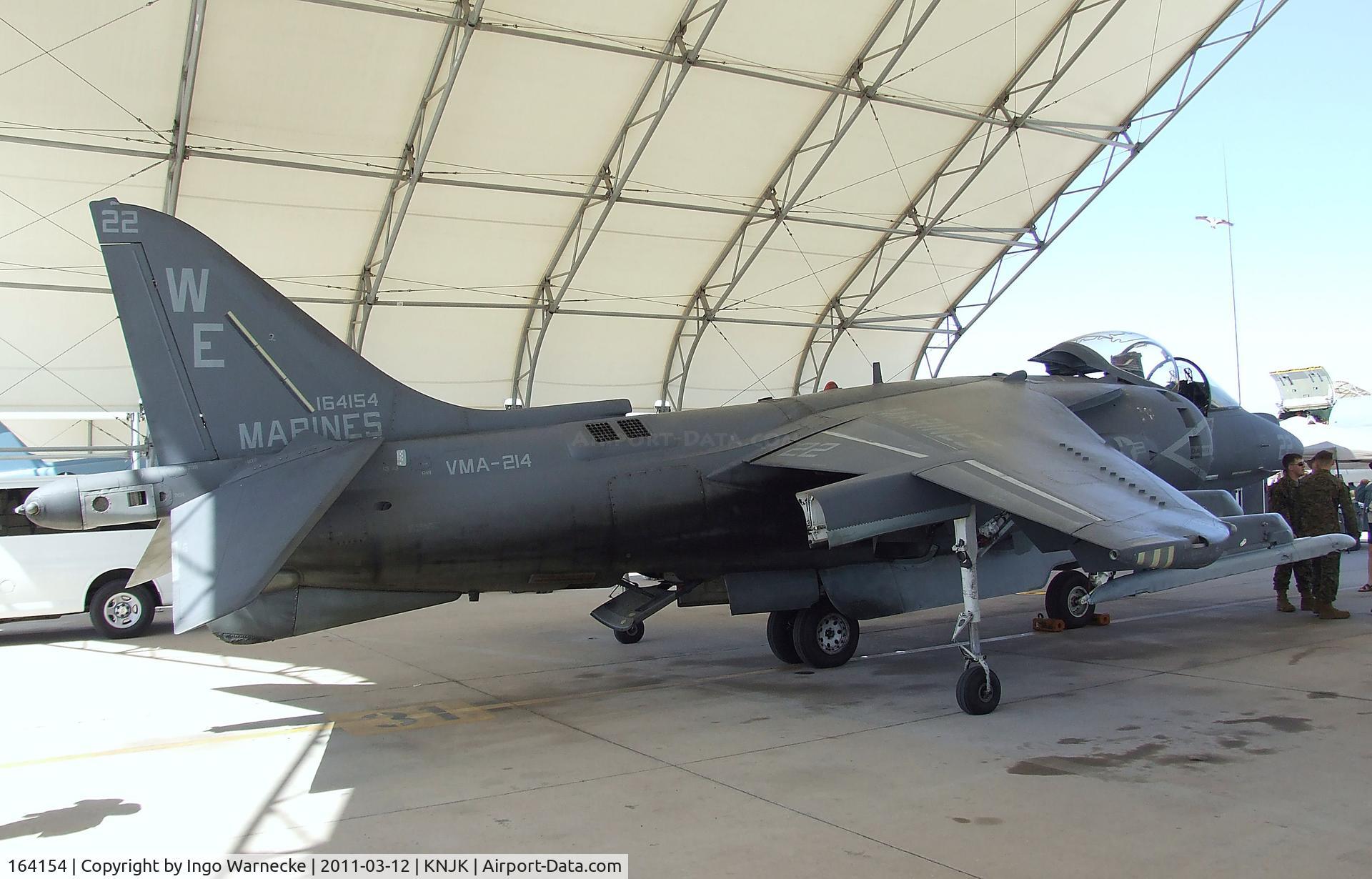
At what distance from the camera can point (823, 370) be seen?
27844mm

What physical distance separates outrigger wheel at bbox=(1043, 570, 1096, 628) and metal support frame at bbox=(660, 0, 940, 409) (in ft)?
31.6

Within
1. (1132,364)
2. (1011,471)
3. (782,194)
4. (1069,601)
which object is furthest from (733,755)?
(782,194)

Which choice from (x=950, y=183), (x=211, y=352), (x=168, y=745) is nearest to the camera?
(x=168, y=745)

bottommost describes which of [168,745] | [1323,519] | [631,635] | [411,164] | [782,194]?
[168,745]

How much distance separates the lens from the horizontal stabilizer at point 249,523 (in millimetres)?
6086

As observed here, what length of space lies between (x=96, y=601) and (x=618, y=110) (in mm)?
12584

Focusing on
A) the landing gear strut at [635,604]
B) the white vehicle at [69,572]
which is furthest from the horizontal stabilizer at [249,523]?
the white vehicle at [69,572]

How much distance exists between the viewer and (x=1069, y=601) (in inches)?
469

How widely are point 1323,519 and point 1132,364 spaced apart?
3227mm

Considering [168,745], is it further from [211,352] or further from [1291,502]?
[1291,502]

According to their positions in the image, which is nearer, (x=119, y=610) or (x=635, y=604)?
(x=635, y=604)

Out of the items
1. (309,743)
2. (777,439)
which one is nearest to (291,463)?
(309,743)

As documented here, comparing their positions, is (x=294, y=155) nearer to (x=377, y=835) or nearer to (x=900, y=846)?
(x=377, y=835)

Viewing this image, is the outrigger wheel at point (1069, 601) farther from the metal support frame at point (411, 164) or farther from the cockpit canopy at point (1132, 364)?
the metal support frame at point (411, 164)
